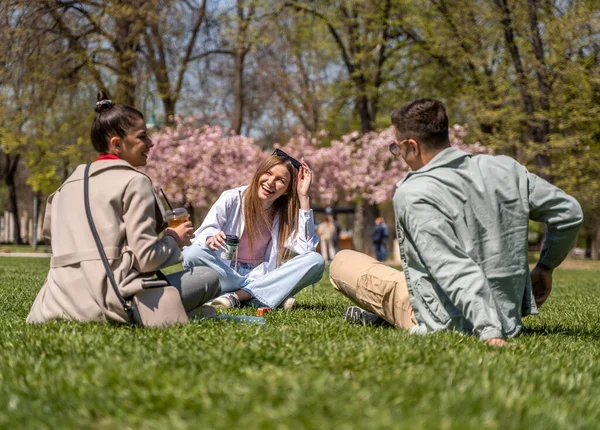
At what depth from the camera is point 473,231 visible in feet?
14.1

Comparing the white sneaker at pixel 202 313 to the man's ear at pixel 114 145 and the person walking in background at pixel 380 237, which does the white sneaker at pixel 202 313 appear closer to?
the man's ear at pixel 114 145

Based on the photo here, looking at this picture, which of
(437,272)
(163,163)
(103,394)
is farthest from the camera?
(163,163)

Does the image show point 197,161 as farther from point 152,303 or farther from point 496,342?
point 496,342

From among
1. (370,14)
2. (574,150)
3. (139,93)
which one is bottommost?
(574,150)

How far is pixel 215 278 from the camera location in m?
5.00

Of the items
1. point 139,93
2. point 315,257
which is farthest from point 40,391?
point 139,93

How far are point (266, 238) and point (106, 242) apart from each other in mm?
2972

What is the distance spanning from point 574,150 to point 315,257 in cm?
2310

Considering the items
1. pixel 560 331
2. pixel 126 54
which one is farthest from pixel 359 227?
pixel 560 331

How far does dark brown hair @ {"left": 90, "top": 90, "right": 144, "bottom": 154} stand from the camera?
4.57m

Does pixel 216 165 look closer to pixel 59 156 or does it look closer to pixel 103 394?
pixel 59 156

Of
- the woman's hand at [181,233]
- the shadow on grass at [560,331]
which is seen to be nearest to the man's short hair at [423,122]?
the woman's hand at [181,233]

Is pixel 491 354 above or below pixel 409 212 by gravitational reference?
below

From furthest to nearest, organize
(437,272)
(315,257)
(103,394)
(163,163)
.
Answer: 1. (163,163)
2. (315,257)
3. (437,272)
4. (103,394)
